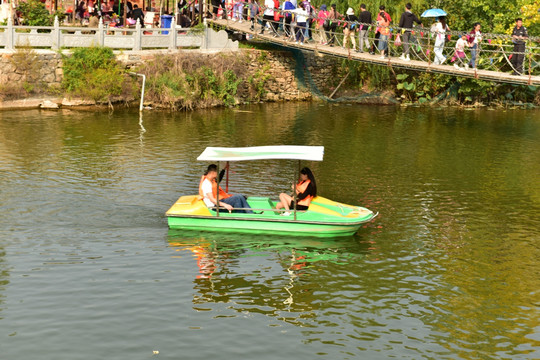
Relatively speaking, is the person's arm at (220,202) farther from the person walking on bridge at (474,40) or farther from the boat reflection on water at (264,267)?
the person walking on bridge at (474,40)

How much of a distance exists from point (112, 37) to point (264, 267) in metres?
22.4

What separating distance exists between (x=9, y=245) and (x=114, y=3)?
90.2 ft

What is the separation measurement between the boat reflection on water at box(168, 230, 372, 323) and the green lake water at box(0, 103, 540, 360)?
2.1 inches

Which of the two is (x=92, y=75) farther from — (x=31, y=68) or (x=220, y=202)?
(x=220, y=202)

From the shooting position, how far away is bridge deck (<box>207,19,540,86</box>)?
3109 cm

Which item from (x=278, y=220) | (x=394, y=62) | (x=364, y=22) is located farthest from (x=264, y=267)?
(x=364, y=22)

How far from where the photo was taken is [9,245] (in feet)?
59.1

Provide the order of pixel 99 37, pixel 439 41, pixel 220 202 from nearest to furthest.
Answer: pixel 220 202 → pixel 439 41 → pixel 99 37

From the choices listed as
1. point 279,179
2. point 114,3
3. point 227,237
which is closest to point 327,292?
point 227,237

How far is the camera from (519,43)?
104 ft

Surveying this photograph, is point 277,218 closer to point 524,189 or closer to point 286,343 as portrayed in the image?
point 286,343

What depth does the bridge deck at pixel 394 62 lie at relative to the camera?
3109cm

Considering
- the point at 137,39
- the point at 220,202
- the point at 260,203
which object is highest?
the point at 137,39

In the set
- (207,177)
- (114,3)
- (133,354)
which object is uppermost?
(114,3)
